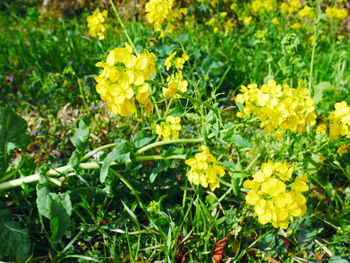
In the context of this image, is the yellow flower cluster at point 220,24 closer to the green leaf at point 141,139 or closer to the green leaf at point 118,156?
the green leaf at point 141,139

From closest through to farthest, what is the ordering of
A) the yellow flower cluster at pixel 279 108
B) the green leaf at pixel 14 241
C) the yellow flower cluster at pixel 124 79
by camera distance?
the yellow flower cluster at pixel 124 79
the yellow flower cluster at pixel 279 108
the green leaf at pixel 14 241

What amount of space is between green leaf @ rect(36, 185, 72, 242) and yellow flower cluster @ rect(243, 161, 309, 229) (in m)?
0.78

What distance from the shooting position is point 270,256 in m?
1.61

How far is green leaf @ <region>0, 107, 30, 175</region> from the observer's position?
1.76 meters

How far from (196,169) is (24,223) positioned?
88cm

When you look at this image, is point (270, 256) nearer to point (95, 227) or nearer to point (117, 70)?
point (95, 227)

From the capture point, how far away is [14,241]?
1562 mm

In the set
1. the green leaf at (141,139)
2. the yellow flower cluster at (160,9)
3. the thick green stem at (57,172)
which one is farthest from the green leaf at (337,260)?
the yellow flower cluster at (160,9)

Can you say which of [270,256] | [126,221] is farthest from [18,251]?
[270,256]

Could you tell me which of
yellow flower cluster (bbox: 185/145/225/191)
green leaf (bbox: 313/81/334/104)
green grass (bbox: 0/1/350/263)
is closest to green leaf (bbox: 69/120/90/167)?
green grass (bbox: 0/1/350/263)

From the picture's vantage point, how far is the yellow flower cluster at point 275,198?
1.22 metres

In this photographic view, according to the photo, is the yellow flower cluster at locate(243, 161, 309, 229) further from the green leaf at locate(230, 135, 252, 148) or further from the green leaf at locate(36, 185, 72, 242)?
the green leaf at locate(36, 185, 72, 242)

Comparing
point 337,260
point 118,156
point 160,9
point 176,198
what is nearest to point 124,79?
point 118,156

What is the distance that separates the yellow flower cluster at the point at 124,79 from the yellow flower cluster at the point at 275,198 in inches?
19.4
